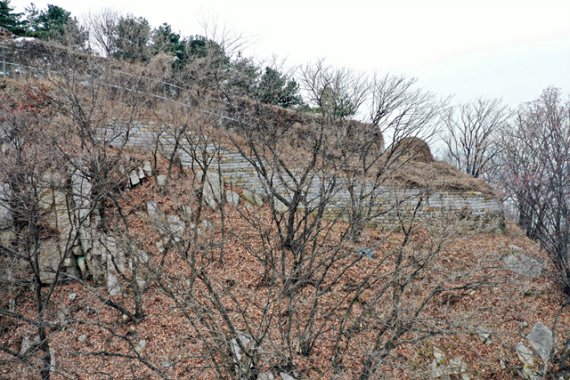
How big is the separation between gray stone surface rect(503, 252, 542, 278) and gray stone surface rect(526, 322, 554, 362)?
1.98 m

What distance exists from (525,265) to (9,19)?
938 inches

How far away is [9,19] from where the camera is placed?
1747cm

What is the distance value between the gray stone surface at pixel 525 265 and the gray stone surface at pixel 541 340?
1978 millimetres

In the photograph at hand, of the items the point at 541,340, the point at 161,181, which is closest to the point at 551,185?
the point at 541,340

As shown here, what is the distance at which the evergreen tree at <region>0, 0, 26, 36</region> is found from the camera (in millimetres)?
17359

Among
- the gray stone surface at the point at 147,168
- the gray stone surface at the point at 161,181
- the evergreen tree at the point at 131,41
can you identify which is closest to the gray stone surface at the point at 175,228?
→ the gray stone surface at the point at 161,181

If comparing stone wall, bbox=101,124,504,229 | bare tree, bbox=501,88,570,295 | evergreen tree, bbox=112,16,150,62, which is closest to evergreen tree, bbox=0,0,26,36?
evergreen tree, bbox=112,16,150,62

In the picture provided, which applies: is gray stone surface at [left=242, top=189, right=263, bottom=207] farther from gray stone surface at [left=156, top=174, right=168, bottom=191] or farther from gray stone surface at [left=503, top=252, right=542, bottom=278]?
A: gray stone surface at [left=503, top=252, right=542, bottom=278]

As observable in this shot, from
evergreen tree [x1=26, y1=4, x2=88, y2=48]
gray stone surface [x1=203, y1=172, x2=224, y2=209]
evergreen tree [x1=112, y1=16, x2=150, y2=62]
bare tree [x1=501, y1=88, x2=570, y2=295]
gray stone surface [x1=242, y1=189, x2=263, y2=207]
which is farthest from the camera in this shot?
evergreen tree [x1=26, y1=4, x2=88, y2=48]

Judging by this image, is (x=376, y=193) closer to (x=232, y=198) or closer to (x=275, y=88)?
(x=275, y=88)

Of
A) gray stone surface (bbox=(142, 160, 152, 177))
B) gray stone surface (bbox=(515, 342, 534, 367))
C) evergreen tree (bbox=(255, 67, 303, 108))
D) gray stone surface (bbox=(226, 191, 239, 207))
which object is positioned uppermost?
evergreen tree (bbox=(255, 67, 303, 108))

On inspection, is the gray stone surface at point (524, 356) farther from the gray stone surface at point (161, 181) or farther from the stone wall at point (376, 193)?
the gray stone surface at point (161, 181)

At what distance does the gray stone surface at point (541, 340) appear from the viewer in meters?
8.42

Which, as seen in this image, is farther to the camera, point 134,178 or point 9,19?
point 9,19
